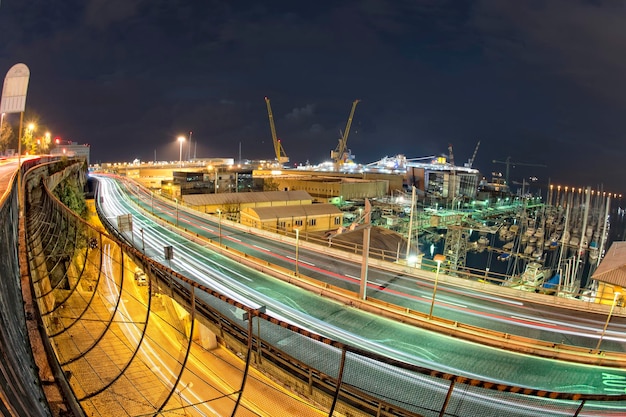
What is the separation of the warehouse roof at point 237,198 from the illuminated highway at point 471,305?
A: 21.2 meters

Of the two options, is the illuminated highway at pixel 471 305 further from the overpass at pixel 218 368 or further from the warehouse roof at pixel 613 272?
the overpass at pixel 218 368

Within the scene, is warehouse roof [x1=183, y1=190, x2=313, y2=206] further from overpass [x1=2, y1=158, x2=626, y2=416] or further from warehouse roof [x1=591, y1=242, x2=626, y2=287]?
warehouse roof [x1=591, y1=242, x2=626, y2=287]

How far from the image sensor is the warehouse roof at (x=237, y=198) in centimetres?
3812

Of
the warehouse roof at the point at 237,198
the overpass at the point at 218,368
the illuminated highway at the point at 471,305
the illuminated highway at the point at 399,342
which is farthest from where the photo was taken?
the warehouse roof at the point at 237,198

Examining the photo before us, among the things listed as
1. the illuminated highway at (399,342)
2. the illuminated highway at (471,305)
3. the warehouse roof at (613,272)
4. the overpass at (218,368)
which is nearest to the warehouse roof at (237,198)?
the overpass at (218,368)

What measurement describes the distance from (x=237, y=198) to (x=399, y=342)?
106ft

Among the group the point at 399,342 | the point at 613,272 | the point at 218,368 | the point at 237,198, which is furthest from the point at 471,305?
the point at 237,198

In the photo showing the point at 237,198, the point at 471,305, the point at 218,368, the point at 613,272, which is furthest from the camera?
the point at 237,198

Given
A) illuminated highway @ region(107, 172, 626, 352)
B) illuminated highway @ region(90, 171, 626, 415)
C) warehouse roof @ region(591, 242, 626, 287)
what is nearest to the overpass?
illuminated highway @ region(90, 171, 626, 415)

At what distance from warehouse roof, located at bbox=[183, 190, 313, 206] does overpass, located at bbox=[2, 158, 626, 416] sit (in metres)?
16.7

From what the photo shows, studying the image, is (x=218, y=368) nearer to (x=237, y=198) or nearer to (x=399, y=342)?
(x=399, y=342)

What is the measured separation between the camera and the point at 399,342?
956cm

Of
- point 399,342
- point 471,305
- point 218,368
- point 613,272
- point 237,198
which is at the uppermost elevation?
point 237,198

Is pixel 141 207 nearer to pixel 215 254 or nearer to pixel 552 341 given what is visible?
pixel 215 254
